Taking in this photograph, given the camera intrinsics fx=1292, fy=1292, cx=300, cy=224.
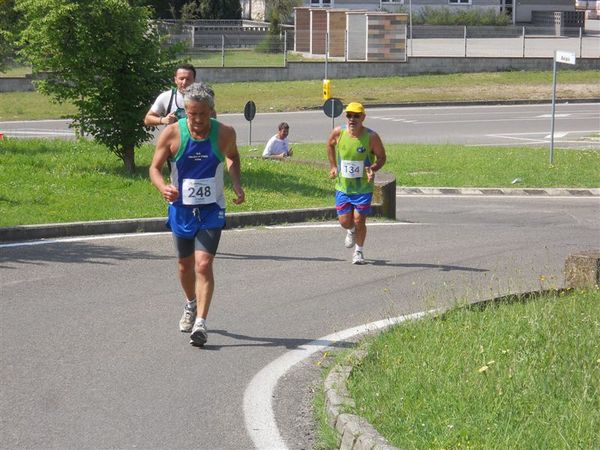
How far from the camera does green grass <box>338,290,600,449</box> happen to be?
6.72 metres

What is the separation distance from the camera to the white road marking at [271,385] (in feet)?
24.1

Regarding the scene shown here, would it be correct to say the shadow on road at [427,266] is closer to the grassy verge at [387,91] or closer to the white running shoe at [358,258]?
the white running shoe at [358,258]

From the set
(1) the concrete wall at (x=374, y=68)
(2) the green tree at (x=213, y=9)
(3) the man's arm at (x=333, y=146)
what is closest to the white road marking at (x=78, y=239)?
(3) the man's arm at (x=333, y=146)

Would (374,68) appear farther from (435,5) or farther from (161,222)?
(161,222)

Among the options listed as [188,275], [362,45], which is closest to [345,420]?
[188,275]

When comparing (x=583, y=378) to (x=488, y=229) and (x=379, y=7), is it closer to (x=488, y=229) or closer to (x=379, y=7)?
(x=488, y=229)

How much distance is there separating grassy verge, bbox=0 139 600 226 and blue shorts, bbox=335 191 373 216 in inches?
109

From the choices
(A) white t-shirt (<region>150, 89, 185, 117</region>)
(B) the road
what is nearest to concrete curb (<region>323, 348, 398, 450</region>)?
(A) white t-shirt (<region>150, 89, 185, 117</region>)

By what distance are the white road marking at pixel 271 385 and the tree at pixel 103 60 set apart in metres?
8.99

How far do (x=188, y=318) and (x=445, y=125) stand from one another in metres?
27.5

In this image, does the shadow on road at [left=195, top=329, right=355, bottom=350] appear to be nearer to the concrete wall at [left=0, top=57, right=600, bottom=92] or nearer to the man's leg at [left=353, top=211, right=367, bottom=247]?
the man's leg at [left=353, top=211, right=367, bottom=247]

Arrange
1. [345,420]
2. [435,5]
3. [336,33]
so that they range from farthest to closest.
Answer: [435,5], [336,33], [345,420]

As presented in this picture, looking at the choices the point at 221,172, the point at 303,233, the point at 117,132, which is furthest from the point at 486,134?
the point at 221,172

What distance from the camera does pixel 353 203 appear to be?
13.5 metres
